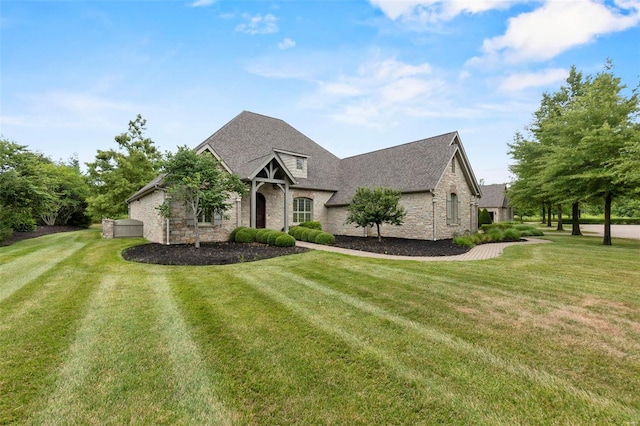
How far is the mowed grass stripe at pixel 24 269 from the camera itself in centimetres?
600

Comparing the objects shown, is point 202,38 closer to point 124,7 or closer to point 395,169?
point 124,7

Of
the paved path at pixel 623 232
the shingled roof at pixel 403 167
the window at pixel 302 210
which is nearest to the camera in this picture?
the shingled roof at pixel 403 167

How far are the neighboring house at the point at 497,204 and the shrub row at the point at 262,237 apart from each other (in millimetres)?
37405

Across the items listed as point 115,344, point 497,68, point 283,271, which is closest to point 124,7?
point 283,271

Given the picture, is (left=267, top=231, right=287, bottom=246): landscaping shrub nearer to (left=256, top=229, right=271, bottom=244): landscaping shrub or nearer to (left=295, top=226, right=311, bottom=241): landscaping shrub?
(left=256, top=229, right=271, bottom=244): landscaping shrub

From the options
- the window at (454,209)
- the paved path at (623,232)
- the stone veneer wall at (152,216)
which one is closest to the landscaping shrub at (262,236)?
the stone veneer wall at (152,216)

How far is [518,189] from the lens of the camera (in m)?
21.0

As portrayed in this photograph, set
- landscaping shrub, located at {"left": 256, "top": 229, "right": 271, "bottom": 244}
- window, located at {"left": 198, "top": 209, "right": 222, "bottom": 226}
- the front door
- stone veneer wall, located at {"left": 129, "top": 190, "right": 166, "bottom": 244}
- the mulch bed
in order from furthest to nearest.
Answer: the front door
window, located at {"left": 198, "top": 209, "right": 222, "bottom": 226}
stone veneer wall, located at {"left": 129, "top": 190, "right": 166, "bottom": 244}
landscaping shrub, located at {"left": 256, "top": 229, "right": 271, "bottom": 244}
the mulch bed

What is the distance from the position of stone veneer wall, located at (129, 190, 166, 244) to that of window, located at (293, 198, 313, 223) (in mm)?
7636

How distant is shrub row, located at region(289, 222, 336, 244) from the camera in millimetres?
13648

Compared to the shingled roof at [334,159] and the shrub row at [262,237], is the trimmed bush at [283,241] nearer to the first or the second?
the shrub row at [262,237]

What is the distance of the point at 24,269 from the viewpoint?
768 cm

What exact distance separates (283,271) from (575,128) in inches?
652

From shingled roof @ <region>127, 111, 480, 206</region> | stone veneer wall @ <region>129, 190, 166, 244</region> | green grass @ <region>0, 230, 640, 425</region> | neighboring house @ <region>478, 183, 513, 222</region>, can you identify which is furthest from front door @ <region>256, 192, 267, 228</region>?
neighboring house @ <region>478, 183, 513, 222</region>
